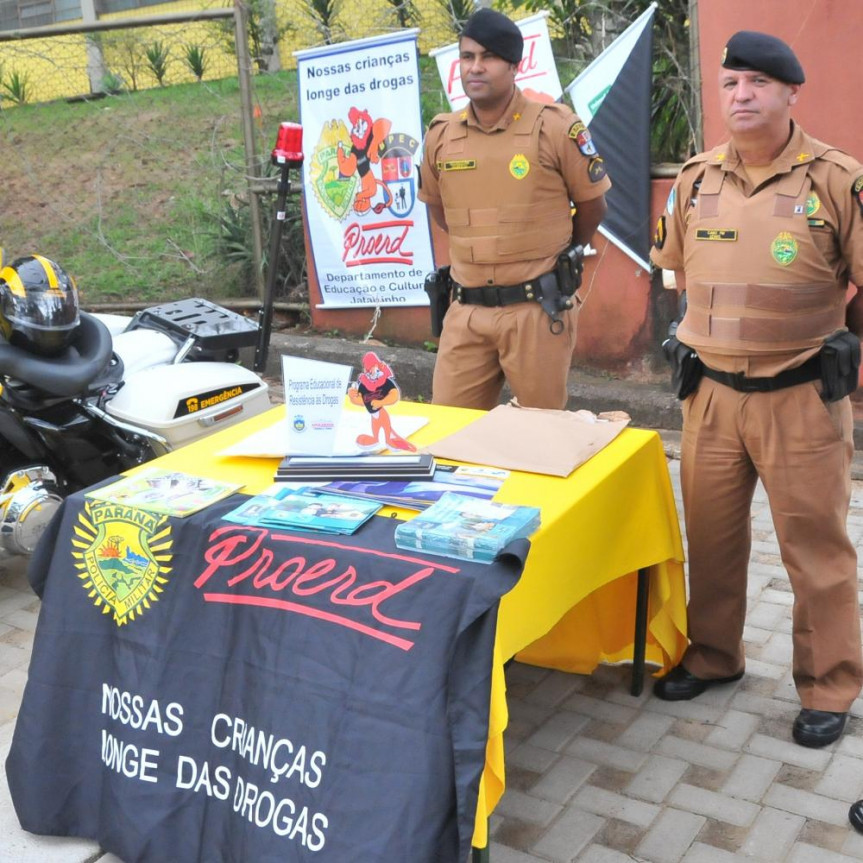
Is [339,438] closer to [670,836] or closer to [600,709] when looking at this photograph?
[600,709]

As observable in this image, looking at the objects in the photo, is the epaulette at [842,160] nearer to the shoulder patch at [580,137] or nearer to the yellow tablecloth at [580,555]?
the yellow tablecloth at [580,555]

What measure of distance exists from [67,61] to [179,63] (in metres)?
0.79

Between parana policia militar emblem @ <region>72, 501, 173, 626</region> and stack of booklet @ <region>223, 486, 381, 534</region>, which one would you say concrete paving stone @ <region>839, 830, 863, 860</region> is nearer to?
stack of booklet @ <region>223, 486, 381, 534</region>

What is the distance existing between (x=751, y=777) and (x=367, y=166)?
15.1ft

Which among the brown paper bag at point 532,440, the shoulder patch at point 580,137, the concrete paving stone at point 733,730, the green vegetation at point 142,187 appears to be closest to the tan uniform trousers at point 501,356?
the shoulder patch at point 580,137

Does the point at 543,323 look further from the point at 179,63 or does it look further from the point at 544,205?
the point at 179,63

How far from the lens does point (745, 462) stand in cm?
306

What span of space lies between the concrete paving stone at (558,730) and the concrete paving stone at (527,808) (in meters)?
0.25

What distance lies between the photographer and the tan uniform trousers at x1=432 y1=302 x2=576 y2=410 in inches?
159

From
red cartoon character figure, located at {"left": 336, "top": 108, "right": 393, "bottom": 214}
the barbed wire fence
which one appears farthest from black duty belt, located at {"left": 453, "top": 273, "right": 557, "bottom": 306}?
the barbed wire fence

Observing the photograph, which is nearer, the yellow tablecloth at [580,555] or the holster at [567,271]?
the yellow tablecloth at [580,555]

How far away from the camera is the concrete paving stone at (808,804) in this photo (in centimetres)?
268

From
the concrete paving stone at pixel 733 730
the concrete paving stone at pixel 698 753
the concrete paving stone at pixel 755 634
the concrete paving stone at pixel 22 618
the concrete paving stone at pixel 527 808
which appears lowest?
the concrete paving stone at pixel 22 618

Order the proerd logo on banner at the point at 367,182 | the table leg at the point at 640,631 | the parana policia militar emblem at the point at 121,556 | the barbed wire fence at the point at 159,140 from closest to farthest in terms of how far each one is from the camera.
A: the parana policia militar emblem at the point at 121,556
the table leg at the point at 640,631
the proerd logo on banner at the point at 367,182
the barbed wire fence at the point at 159,140
